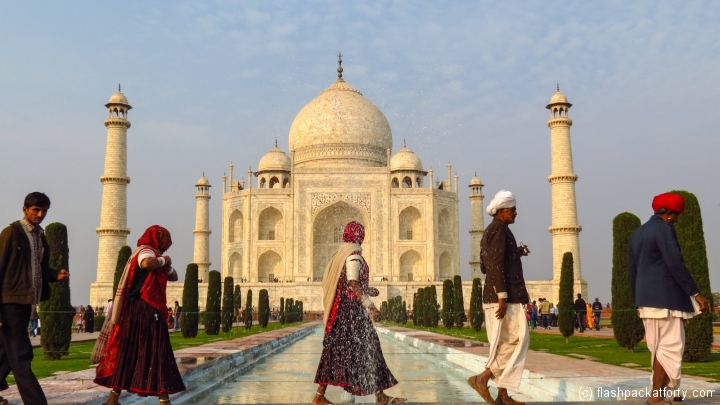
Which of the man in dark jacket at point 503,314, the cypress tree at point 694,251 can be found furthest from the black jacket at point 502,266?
the cypress tree at point 694,251

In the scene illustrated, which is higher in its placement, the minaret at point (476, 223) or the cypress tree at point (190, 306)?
the minaret at point (476, 223)

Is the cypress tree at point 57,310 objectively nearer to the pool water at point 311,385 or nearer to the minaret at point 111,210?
the pool water at point 311,385

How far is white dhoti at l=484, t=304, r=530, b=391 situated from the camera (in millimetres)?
3547

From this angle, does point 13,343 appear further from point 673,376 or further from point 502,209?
point 673,376

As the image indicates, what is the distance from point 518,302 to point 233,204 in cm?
2797

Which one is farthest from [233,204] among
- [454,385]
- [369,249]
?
[454,385]

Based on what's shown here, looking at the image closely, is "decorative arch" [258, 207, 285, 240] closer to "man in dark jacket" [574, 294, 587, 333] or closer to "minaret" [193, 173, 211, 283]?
"minaret" [193, 173, 211, 283]

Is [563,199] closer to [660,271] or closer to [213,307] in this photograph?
[213,307]

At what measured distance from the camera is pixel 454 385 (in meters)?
4.95

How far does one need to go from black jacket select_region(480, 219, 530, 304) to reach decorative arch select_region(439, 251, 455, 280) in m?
27.3

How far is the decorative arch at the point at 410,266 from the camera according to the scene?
1201 inches

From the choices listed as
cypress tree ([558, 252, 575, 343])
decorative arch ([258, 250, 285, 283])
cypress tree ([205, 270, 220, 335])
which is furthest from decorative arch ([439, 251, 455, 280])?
cypress tree ([558, 252, 575, 343])

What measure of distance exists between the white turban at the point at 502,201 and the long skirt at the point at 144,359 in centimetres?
183

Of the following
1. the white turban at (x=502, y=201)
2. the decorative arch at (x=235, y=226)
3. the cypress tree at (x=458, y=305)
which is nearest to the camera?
the white turban at (x=502, y=201)
